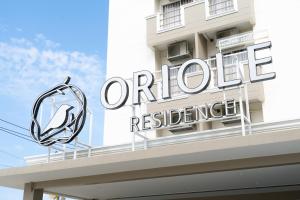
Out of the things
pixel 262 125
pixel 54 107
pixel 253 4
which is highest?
pixel 253 4

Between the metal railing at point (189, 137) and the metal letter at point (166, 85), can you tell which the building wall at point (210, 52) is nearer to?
A: the metal railing at point (189, 137)

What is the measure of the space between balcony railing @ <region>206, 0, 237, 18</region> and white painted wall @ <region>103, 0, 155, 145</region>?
2.04m

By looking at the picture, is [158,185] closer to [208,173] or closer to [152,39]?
[208,173]

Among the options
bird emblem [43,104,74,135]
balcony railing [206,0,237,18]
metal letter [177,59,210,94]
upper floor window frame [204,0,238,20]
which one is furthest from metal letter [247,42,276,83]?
balcony railing [206,0,237,18]

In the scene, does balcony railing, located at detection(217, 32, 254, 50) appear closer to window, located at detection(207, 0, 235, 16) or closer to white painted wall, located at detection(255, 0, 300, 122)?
white painted wall, located at detection(255, 0, 300, 122)

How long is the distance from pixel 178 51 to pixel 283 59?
3400 millimetres

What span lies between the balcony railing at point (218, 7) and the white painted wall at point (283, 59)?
4.03ft

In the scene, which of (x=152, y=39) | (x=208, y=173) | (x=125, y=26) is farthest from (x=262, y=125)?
(x=125, y=26)

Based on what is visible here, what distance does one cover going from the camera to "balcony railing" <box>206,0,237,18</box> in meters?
13.0

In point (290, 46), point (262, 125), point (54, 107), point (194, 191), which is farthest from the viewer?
point (290, 46)

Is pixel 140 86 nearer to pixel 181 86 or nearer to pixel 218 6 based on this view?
pixel 181 86

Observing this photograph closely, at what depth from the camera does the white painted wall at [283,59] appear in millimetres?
11016

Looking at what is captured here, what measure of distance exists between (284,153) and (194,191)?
148 inches

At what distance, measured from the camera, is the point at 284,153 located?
7.20m
